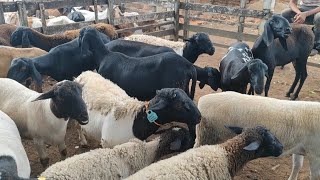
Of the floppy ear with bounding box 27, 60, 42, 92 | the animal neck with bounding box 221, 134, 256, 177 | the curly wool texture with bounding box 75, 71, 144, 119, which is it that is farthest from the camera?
the floppy ear with bounding box 27, 60, 42, 92

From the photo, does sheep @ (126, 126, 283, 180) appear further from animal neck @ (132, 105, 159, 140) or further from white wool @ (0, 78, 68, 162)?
white wool @ (0, 78, 68, 162)

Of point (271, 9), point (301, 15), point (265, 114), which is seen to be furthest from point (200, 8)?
point (265, 114)

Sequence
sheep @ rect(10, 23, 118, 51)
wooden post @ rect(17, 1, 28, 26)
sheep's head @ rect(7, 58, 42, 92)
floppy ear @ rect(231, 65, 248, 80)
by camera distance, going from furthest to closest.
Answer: wooden post @ rect(17, 1, 28, 26) → sheep @ rect(10, 23, 118, 51) → sheep's head @ rect(7, 58, 42, 92) → floppy ear @ rect(231, 65, 248, 80)

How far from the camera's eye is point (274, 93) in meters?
7.86

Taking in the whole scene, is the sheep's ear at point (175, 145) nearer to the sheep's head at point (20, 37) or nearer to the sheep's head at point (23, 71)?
the sheep's head at point (23, 71)

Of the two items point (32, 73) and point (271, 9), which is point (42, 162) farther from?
point (271, 9)

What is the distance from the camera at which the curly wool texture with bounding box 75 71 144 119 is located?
425 cm

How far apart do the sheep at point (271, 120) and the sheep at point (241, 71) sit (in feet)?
3.39

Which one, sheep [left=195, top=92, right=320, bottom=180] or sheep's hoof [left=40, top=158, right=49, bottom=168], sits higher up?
sheep [left=195, top=92, right=320, bottom=180]

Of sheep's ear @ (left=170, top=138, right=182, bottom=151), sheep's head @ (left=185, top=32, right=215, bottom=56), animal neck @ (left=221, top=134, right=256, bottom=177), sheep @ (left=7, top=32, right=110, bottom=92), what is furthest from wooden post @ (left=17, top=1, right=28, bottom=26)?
animal neck @ (left=221, top=134, right=256, bottom=177)

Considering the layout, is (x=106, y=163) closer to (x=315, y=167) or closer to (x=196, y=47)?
(x=315, y=167)

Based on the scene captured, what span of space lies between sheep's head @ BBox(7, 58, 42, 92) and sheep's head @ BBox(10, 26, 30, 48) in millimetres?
1826

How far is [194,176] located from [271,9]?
7.77 meters

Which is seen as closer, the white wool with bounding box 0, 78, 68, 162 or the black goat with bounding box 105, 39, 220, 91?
the white wool with bounding box 0, 78, 68, 162
